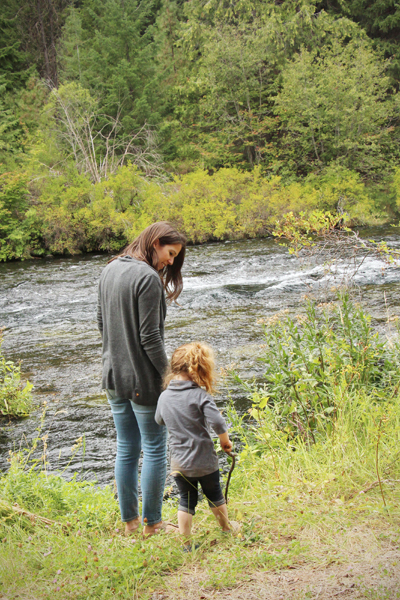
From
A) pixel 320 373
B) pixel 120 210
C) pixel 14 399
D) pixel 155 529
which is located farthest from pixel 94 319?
pixel 120 210

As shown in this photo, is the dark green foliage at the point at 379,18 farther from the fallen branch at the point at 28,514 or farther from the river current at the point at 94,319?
the fallen branch at the point at 28,514

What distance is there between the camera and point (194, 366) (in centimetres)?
254

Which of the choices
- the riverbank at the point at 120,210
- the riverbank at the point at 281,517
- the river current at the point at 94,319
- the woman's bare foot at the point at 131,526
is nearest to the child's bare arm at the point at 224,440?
the riverbank at the point at 281,517

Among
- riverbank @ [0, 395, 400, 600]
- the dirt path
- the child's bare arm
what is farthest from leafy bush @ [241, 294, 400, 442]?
the dirt path

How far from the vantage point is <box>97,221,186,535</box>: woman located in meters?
2.53

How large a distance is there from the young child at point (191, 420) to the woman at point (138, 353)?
104 mm

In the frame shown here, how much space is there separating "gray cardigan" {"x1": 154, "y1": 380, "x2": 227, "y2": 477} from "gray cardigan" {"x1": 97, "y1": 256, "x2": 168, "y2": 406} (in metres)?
0.12

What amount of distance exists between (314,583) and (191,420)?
0.87 m

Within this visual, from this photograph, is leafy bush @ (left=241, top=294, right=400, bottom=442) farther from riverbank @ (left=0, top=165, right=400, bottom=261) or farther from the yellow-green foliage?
the yellow-green foliage

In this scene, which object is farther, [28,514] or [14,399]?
[14,399]

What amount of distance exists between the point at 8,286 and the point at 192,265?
4739 millimetres

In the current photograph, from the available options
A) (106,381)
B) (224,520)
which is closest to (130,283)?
(106,381)

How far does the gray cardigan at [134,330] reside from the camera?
2514 millimetres

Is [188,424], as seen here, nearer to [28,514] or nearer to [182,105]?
[28,514]
